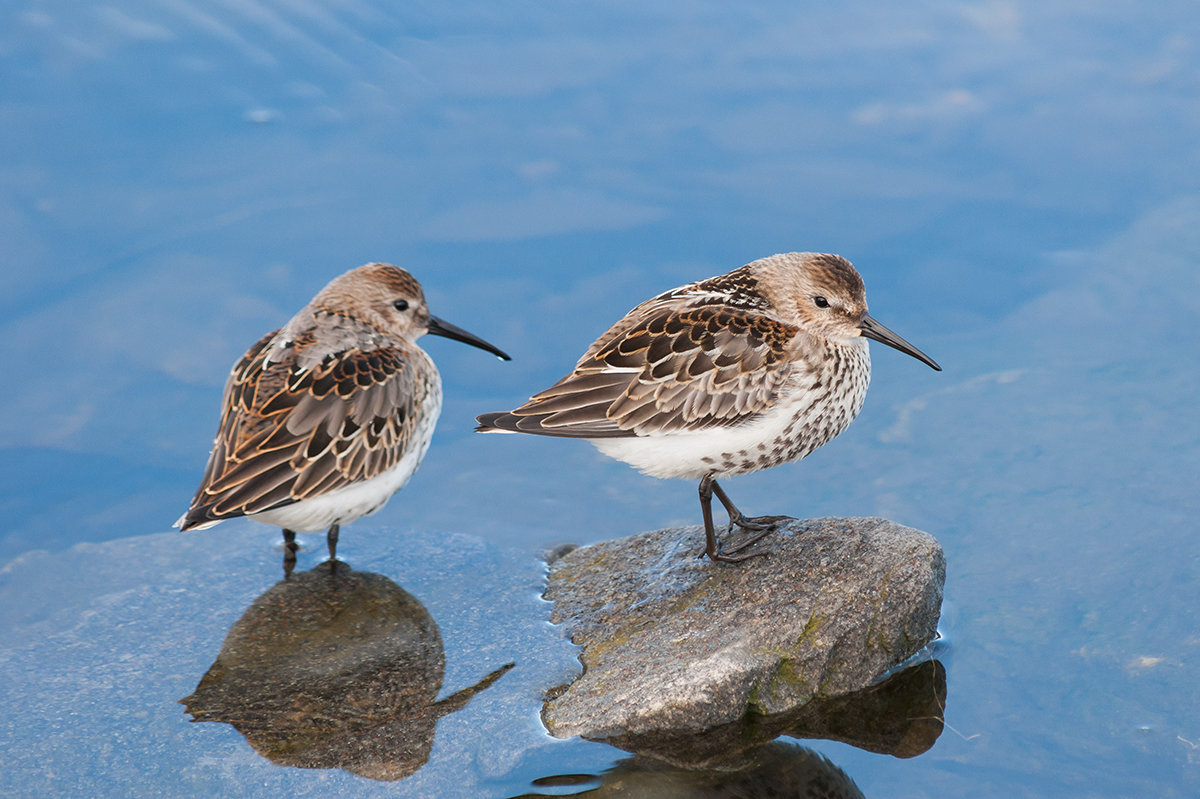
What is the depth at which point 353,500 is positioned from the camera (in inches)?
299

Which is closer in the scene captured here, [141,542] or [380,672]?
[380,672]

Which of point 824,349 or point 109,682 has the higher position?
point 824,349

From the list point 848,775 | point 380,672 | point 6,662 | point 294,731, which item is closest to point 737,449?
point 848,775

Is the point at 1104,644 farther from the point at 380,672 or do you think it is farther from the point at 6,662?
the point at 6,662

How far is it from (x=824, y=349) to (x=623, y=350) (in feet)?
3.73

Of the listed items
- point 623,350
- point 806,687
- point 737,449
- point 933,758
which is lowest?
point 933,758

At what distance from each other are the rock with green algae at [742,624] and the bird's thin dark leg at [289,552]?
164cm

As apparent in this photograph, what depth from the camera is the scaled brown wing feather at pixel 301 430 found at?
7.15 m

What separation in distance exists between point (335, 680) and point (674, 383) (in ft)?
7.83

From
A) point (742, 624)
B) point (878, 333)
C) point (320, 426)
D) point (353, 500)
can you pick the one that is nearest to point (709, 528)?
point (742, 624)

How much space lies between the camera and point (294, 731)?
19.7 ft

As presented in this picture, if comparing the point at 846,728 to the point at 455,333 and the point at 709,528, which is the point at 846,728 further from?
the point at 455,333

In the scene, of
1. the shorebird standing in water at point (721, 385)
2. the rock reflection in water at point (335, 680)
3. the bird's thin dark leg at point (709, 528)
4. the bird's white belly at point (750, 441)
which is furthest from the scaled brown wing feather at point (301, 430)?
the bird's thin dark leg at point (709, 528)

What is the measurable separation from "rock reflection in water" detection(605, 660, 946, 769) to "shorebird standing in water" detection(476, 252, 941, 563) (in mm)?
1093
